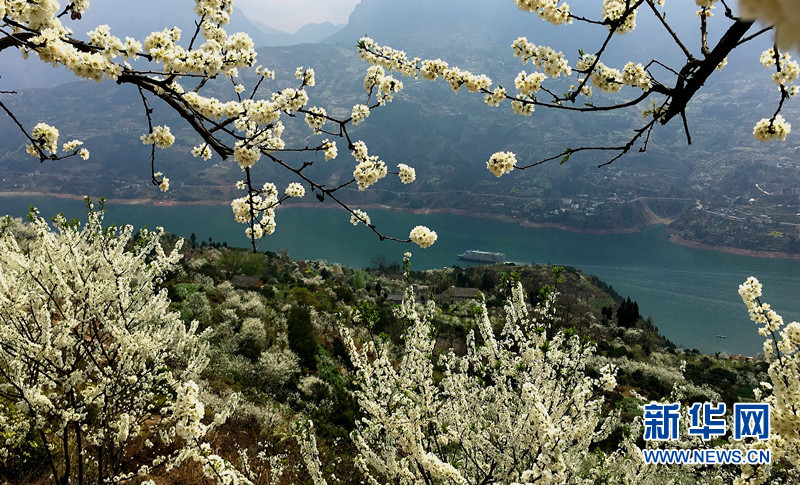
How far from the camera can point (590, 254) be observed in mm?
87938

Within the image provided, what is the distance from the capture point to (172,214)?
11131cm

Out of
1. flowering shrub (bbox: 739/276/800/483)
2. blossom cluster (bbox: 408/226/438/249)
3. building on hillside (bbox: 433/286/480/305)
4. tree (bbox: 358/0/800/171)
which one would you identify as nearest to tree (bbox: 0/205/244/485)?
blossom cluster (bbox: 408/226/438/249)

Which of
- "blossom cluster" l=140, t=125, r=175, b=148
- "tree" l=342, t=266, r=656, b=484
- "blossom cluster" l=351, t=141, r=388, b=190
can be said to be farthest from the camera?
"blossom cluster" l=351, t=141, r=388, b=190

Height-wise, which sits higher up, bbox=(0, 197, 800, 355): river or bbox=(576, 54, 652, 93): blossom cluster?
bbox=(576, 54, 652, 93): blossom cluster

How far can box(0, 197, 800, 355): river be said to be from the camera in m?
53.3

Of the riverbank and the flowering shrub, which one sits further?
the riverbank

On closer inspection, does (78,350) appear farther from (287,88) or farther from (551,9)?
(551,9)

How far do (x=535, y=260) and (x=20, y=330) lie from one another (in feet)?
274

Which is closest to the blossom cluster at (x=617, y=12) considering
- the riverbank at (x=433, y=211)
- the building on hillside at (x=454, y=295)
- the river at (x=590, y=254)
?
the building on hillside at (x=454, y=295)

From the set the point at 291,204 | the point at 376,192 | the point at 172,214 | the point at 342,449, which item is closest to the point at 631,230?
the point at 376,192

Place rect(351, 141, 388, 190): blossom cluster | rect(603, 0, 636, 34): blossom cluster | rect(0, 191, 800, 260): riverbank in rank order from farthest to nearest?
1. rect(0, 191, 800, 260): riverbank
2. rect(351, 141, 388, 190): blossom cluster
3. rect(603, 0, 636, 34): blossom cluster

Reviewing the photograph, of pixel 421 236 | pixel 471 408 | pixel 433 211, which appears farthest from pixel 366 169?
pixel 433 211

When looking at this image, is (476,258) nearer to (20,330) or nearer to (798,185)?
(20,330)

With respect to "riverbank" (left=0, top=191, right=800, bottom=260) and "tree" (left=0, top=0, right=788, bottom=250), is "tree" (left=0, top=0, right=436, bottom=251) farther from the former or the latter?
"riverbank" (left=0, top=191, right=800, bottom=260)
